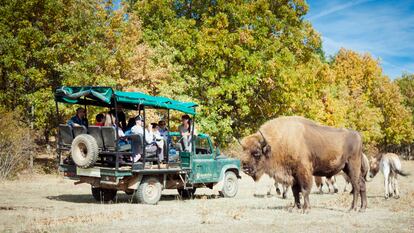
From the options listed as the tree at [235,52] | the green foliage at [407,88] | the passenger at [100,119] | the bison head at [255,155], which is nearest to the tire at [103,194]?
the passenger at [100,119]

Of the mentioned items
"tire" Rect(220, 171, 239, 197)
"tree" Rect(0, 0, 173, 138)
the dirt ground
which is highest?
"tree" Rect(0, 0, 173, 138)

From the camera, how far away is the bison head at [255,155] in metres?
12.4

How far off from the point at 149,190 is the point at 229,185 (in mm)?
3928

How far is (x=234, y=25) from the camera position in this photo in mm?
32750

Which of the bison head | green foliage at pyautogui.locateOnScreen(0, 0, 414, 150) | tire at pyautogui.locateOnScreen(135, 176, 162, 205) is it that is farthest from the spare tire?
green foliage at pyautogui.locateOnScreen(0, 0, 414, 150)

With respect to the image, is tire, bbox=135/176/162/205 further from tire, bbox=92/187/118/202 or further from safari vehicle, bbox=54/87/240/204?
tire, bbox=92/187/118/202

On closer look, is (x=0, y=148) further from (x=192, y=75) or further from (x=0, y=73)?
(x=192, y=75)

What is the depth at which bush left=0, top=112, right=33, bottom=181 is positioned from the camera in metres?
20.8

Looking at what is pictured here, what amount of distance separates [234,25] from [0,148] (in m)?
18.2

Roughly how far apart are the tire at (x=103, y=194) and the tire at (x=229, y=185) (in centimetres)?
401

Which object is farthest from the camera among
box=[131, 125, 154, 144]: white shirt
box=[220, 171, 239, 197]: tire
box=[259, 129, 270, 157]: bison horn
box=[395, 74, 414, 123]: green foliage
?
box=[395, 74, 414, 123]: green foliage

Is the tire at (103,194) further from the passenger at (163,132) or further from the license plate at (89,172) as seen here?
the passenger at (163,132)

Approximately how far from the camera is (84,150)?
42.7 feet

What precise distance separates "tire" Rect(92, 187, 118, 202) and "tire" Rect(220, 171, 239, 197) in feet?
13.2
